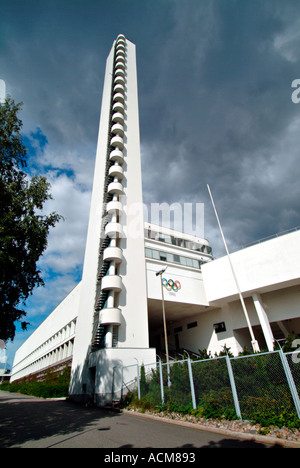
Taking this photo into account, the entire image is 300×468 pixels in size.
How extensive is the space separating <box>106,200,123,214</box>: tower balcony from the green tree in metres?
13.3

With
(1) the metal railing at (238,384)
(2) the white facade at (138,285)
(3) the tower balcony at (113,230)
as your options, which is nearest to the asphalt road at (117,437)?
(1) the metal railing at (238,384)

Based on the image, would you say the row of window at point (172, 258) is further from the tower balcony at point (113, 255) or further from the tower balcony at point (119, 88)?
the tower balcony at point (119, 88)

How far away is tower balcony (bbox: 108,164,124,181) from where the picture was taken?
2714 centimetres

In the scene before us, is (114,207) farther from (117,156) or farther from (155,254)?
(155,254)

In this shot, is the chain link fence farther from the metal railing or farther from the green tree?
the green tree

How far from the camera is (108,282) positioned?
2108 centimetres

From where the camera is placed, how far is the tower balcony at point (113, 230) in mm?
23945

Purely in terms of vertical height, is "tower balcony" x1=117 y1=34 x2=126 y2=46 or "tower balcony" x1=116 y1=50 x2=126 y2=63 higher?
"tower balcony" x1=117 y1=34 x2=126 y2=46

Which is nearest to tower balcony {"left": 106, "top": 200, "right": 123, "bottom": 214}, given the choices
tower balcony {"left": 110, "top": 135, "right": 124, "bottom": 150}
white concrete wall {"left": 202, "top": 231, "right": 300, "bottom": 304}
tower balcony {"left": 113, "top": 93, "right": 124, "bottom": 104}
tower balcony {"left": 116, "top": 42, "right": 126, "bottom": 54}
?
tower balcony {"left": 110, "top": 135, "right": 124, "bottom": 150}

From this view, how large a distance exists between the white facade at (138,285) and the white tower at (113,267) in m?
0.08
